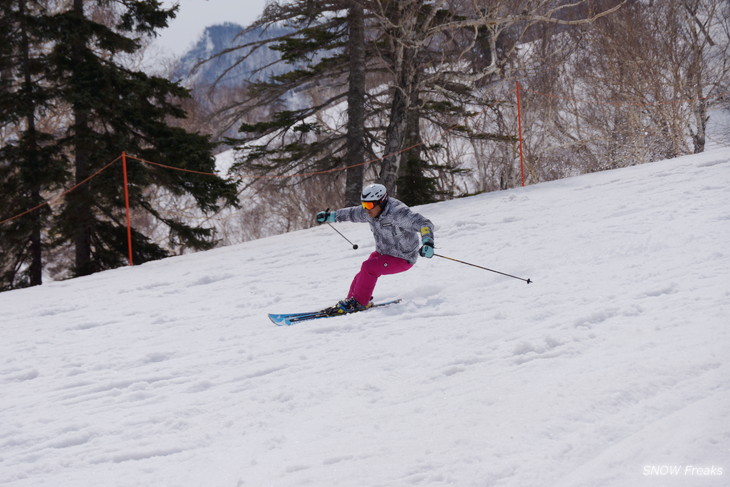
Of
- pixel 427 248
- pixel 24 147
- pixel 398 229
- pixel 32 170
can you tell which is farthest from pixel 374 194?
pixel 24 147

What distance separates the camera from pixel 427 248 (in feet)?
16.8

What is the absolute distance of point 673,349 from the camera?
11.1 ft

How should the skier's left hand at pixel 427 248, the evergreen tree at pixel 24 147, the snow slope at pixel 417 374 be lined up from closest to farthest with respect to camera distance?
the snow slope at pixel 417 374 → the skier's left hand at pixel 427 248 → the evergreen tree at pixel 24 147

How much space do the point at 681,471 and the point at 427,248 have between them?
119 inches

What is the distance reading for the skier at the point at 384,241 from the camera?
5.40 meters

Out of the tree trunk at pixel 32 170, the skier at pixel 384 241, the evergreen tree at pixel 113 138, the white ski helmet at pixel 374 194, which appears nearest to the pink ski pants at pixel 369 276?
the skier at pixel 384 241

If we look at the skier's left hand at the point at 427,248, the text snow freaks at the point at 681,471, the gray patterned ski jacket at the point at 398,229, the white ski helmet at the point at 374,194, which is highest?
the white ski helmet at the point at 374,194

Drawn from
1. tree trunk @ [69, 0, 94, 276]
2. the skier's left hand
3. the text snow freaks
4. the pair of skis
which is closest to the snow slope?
the text snow freaks

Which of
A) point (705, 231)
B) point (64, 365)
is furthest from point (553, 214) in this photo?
point (64, 365)

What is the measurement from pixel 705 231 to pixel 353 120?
7.95 meters

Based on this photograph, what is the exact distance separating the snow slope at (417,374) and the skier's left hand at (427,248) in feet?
1.69

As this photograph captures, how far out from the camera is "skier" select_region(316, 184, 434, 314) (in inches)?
213

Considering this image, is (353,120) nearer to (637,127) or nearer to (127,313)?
(127,313)

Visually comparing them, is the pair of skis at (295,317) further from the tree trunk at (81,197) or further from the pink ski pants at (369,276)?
the tree trunk at (81,197)
